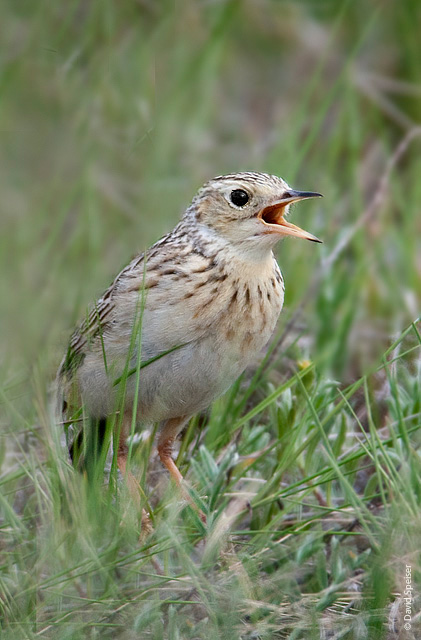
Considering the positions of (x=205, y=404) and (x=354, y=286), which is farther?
(x=354, y=286)

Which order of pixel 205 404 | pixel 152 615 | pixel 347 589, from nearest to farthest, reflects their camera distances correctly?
pixel 152 615 < pixel 347 589 < pixel 205 404

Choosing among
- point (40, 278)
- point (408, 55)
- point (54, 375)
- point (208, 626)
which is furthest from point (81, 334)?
point (408, 55)

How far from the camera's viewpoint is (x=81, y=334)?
4.25 metres

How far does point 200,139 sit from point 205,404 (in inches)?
147

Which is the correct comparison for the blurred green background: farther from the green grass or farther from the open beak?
the open beak

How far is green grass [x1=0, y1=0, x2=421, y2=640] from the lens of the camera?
348cm

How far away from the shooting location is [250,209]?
4137mm

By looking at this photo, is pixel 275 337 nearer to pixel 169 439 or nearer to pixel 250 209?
pixel 169 439

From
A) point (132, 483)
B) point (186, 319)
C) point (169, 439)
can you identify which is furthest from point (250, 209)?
point (132, 483)

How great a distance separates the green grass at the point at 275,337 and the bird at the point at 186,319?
137mm

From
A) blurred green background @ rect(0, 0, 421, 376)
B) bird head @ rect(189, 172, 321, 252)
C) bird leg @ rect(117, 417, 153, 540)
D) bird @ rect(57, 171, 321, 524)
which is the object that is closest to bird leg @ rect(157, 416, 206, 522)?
bird @ rect(57, 171, 321, 524)

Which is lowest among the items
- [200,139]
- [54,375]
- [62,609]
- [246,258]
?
[62,609]

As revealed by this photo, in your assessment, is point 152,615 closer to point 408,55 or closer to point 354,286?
point 354,286

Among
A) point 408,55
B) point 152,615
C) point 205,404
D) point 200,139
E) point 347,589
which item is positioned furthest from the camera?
point 408,55
